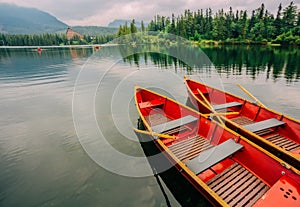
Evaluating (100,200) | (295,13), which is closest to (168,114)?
(100,200)

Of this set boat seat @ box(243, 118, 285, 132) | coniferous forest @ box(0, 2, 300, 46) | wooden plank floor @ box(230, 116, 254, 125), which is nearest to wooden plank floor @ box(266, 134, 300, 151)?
boat seat @ box(243, 118, 285, 132)

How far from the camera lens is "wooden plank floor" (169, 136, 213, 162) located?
558 cm

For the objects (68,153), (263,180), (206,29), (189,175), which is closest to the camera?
(189,175)

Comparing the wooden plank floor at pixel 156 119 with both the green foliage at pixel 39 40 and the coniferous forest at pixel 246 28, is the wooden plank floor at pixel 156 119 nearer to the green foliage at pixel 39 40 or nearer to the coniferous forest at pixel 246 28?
the coniferous forest at pixel 246 28

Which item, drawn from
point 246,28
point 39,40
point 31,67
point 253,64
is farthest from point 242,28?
point 39,40

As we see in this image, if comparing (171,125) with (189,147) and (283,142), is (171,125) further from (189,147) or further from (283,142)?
(283,142)

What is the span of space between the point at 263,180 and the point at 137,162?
4206 millimetres

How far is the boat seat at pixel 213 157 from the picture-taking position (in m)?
4.37

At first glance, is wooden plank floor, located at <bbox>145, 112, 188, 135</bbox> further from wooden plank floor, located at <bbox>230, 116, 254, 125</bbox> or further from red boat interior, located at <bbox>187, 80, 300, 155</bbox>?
wooden plank floor, located at <bbox>230, 116, 254, 125</bbox>

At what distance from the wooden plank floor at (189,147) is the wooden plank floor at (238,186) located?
1.14 meters

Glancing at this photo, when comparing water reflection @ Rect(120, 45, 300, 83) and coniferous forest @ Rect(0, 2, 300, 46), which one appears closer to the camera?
water reflection @ Rect(120, 45, 300, 83)

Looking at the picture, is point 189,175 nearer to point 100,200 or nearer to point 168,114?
point 100,200

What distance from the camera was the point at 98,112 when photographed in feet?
34.6

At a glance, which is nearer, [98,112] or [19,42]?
[98,112]
